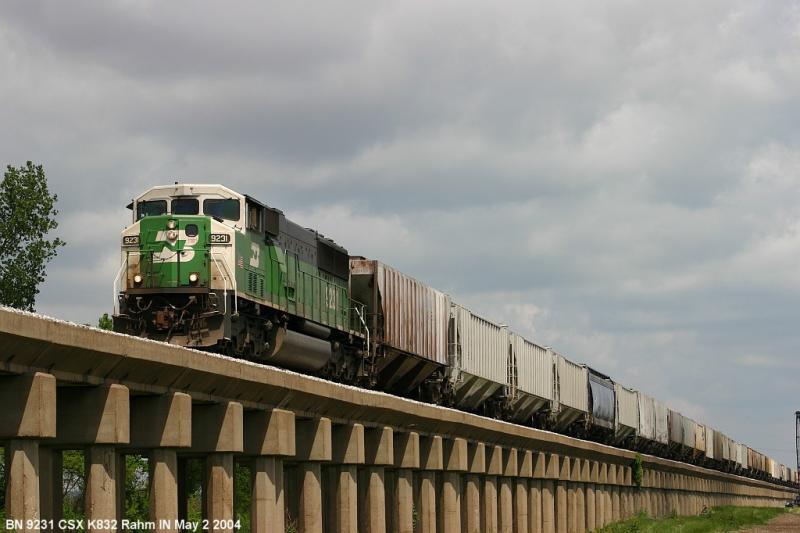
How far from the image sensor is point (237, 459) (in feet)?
82.9

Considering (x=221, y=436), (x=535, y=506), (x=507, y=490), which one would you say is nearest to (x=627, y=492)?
(x=535, y=506)

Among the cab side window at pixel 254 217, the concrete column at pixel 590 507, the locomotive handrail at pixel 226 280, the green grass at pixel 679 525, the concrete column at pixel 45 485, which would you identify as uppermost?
the cab side window at pixel 254 217

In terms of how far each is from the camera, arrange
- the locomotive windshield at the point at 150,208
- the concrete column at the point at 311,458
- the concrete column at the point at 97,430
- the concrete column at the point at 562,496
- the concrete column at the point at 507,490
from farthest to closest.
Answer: the concrete column at the point at 562,496 → the concrete column at the point at 507,490 → the locomotive windshield at the point at 150,208 → the concrete column at the point at 311,458 → the concrete column at the point at 97,430

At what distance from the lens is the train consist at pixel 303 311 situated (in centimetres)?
2755

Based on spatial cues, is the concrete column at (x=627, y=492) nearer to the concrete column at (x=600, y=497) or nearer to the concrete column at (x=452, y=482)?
the concrete column at (x=600, y=497)

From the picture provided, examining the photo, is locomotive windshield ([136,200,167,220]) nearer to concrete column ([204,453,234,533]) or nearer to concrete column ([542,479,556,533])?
concrete column ([204,453,234,533])

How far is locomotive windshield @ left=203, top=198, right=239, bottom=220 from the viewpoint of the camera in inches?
1137

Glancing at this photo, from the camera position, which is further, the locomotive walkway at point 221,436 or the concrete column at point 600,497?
the concrete column at point 600,497

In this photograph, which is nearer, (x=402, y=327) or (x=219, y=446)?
(x=219, y=446)

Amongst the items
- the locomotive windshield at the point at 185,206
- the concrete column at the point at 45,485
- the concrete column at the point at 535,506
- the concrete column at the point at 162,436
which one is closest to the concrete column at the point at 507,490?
the concrete column at the point at 535,506

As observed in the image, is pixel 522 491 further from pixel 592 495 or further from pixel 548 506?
pixel 592 495

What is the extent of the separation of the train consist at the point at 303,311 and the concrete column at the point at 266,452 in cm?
353

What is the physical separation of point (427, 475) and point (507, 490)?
9.68 m

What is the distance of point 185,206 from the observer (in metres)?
28.9
